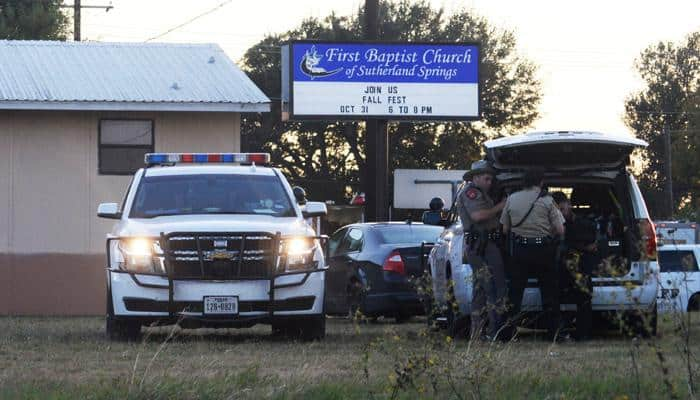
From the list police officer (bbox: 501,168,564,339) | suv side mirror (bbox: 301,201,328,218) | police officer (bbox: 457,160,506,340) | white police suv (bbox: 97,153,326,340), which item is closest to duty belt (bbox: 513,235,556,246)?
police officer (bbox: 501,168,564,339)

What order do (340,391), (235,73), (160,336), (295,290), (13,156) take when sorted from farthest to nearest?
1. (235,73)
2. (13,156)
3. (160,336)
4. (295,290)
5. (340,391)

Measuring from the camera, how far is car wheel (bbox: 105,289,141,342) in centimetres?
1342

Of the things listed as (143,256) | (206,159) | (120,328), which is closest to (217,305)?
(143,256)

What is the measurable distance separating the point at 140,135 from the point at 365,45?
552 centimetres


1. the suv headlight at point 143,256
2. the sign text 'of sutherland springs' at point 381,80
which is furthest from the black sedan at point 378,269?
the sign text 'of sutherland springs' at point 381,80

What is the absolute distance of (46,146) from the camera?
25.0 m

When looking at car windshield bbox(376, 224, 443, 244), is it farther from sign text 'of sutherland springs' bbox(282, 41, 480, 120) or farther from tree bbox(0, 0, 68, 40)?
tree bbox(0, 0, 68, 40)

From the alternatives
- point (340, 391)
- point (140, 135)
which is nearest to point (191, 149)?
point (140, 135)

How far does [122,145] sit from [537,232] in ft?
44.6

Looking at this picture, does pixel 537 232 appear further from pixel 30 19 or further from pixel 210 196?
pixel 30 19

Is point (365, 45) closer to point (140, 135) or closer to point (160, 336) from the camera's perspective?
point (140, 135)

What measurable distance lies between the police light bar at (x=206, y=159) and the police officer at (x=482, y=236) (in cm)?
290

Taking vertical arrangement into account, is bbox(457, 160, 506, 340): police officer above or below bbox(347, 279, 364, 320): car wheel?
above

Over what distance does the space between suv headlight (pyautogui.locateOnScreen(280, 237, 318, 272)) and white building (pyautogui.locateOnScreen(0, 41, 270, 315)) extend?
11.7 meters
